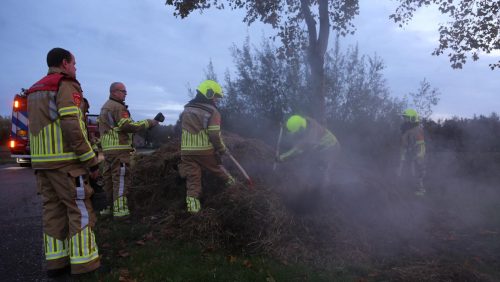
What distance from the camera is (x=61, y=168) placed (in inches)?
131

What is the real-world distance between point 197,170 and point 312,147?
205 cm

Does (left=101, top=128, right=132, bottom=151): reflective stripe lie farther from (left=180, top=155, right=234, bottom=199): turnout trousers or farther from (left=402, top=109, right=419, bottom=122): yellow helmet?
(left=402, top=109, right=419, bottom=122): yellow helmet

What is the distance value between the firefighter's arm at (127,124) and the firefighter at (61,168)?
68.6 inches

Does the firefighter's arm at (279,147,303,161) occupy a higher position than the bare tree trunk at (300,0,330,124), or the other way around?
the bare tree trunk at (300,0,330,124)

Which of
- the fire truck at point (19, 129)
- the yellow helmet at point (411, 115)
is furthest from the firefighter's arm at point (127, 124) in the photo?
the yellow helmet at point (411, 115)

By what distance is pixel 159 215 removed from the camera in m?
5.34

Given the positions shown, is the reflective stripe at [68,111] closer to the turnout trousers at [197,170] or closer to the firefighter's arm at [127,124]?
Answer: the firefighter's arm at [127,124]

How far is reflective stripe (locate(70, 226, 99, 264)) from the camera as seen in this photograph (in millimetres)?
3312

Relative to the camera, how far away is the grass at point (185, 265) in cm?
349

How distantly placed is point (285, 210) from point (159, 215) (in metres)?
1.91

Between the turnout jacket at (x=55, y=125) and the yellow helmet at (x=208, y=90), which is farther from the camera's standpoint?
the yellow helmet at (x=208, y=90)

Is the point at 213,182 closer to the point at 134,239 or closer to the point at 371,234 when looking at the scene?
the point at 134,239

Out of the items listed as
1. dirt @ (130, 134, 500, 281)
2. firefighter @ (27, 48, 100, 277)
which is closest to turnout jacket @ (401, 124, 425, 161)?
dirt @ (130, 134, 500, 281)

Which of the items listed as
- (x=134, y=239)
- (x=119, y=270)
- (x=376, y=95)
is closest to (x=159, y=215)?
(x=134, y=239)
